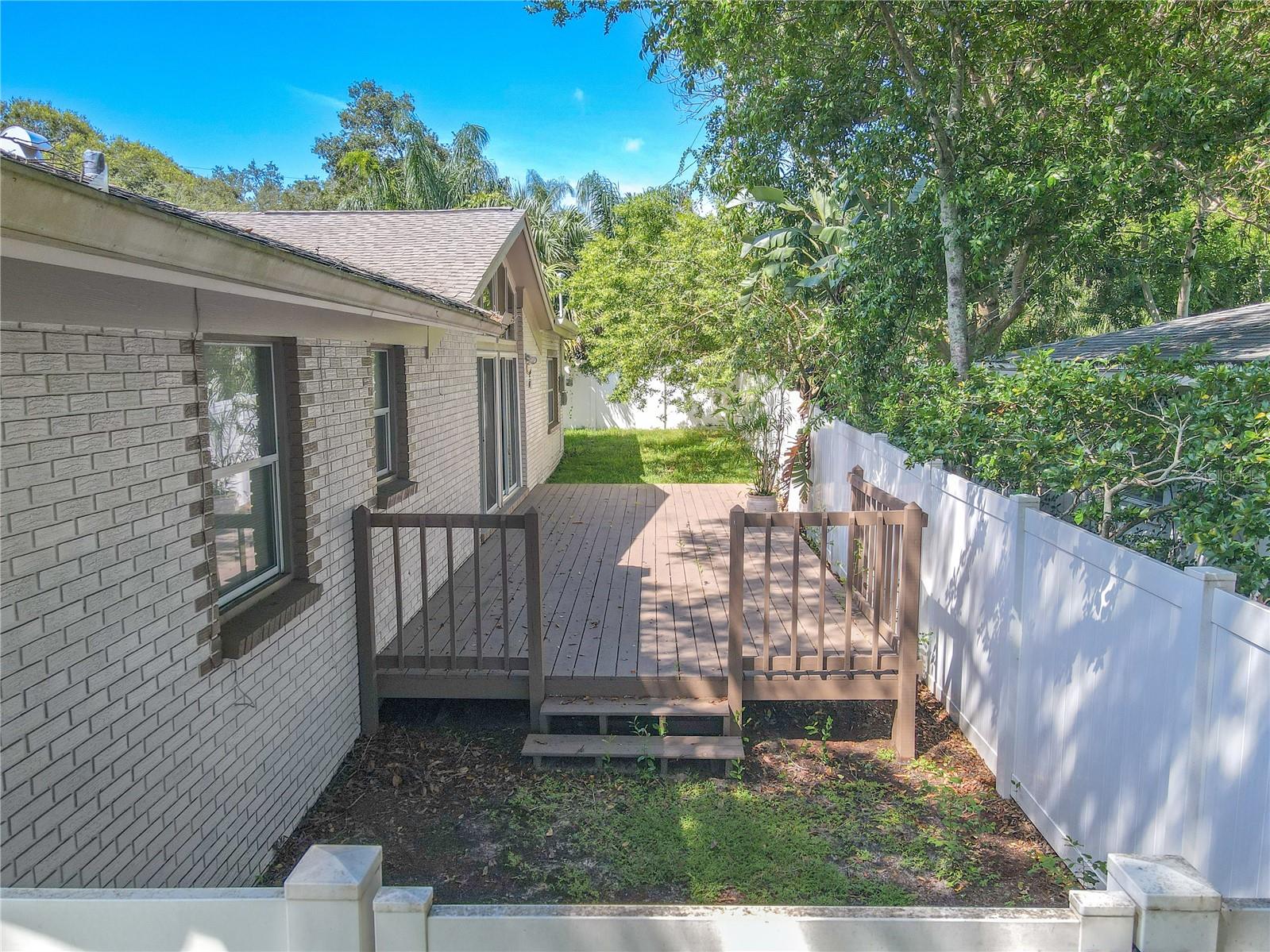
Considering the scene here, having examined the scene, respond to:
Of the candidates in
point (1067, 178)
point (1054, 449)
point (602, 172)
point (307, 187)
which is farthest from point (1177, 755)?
point (307, 187)

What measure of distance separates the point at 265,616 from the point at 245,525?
543 millimetres

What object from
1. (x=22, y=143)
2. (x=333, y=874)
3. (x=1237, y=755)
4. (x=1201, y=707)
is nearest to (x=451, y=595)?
(x=22, y=143)

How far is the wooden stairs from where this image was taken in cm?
526

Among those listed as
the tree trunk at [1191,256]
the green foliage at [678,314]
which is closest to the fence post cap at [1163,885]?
the tree trunk at [1191,256]

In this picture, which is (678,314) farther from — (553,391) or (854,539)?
(854,539)

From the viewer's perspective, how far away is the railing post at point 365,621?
562 centimetres

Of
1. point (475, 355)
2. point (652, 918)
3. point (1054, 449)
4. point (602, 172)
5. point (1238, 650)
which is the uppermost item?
point (602, 172)

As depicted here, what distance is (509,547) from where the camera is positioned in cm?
933

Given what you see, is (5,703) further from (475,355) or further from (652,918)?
(475,355)

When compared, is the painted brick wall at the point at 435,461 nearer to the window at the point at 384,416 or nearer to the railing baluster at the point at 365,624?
the window at the point at 384,416

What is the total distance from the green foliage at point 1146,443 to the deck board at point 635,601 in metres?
1.58

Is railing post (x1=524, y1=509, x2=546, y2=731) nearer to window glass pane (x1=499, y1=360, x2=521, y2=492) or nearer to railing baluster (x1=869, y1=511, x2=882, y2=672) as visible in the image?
railing baluster (x1=869, y1=511, x2=882, y2=672)

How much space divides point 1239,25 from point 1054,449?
654 cm

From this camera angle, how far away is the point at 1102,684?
3.76 meters
